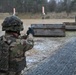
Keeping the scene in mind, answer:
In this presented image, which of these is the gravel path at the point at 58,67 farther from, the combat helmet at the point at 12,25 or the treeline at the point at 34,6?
the treeline at the point at 34,6

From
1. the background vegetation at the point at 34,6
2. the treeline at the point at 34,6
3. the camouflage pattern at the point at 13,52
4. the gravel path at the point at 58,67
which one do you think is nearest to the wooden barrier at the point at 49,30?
the gravel path at the point at 58,67

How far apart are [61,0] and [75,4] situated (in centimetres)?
1017

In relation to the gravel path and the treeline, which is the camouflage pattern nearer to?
the gravel path

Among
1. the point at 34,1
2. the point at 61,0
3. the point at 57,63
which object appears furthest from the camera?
the point at 61,0

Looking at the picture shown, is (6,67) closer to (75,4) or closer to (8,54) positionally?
(8,54)

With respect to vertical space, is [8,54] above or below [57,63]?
above

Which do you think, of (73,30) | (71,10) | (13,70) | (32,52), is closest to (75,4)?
(71,10)

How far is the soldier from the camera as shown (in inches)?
168

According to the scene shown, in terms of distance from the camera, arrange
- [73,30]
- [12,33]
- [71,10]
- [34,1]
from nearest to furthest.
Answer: [12,33], [73,30], [71,10], [34,1]

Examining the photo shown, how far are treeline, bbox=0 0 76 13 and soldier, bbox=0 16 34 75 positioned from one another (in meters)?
52.0

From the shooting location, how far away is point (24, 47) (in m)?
4.34

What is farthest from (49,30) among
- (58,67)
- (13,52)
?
(13,52)

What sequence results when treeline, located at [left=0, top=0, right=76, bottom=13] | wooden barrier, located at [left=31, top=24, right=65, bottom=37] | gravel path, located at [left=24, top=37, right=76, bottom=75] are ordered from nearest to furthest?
1. gravel path, located at [left=24, top=37, right=76, bottom=75]
2. wooden barrier, located at [left=31, top=24, right=65, bottom=37]
3. treeline, located at [left=0, top=0, right=76, bottom=13]

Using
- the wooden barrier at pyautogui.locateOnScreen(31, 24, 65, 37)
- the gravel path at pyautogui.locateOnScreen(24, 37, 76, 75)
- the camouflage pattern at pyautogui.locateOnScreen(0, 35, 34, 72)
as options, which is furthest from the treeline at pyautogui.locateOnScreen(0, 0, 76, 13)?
the camouflage pattern at pyautogui.locateOnScreen(0, 35, 34, 72)
